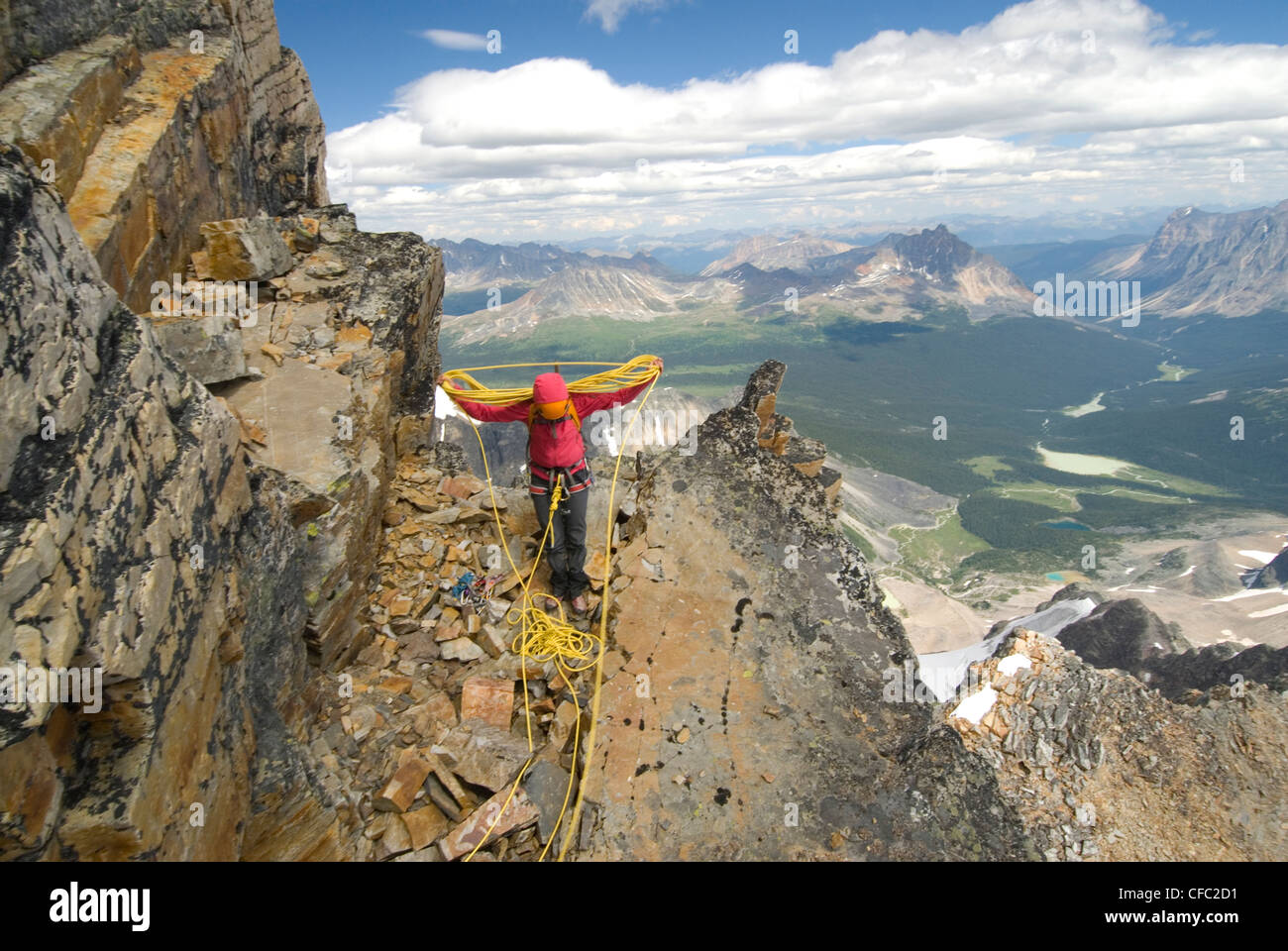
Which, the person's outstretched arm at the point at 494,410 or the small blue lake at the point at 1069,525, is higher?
the person's outstretched arm at the point at 494,410

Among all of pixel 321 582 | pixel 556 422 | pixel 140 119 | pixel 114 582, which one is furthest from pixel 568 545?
pixel 140 119

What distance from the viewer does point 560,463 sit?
1066cm

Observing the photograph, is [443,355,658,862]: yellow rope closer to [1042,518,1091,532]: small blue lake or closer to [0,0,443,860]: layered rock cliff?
[0,0,443,860]: layered rock cliff

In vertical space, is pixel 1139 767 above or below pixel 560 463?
below

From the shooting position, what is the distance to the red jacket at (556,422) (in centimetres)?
1060

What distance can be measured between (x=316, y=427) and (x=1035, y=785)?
21.8 metres

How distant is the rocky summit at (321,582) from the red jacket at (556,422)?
4.76 ft

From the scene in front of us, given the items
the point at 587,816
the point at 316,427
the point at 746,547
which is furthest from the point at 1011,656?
the point at 316,427

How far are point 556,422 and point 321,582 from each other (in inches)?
164

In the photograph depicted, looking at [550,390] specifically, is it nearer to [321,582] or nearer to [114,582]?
[321,582]

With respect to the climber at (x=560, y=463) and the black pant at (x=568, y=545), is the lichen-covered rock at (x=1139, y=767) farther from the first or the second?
the climber at (x=560, y=463)

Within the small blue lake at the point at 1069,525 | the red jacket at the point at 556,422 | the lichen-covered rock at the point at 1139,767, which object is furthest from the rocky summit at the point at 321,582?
the small blue lake at the point at 1069,525

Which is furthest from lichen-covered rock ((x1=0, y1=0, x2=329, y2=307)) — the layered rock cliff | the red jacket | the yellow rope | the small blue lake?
the small blue lake

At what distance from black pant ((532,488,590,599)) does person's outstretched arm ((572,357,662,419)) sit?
161 cm
